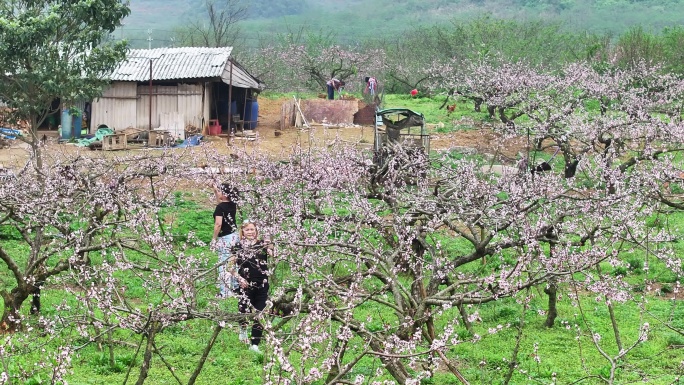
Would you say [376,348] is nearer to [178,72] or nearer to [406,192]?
[406,192]

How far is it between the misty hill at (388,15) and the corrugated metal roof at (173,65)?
5338cm

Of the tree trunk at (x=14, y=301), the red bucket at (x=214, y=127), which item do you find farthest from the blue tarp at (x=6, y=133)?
the tree trunk at (x=14, y=301)

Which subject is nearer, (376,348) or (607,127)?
(376,348)

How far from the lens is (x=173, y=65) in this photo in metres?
27.0

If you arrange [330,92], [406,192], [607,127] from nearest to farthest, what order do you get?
[406,192] < [607,127] < [330,92]

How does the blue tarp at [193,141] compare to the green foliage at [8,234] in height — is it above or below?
above

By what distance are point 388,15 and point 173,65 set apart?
240 feet

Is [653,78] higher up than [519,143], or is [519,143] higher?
[653,78]

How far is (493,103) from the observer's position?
2581 centimetres

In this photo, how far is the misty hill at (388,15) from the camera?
8644cm

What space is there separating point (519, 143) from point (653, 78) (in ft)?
24.8

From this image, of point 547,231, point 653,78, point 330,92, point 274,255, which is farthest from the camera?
point 330,92

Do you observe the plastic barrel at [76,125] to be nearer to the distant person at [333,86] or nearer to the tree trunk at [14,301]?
the distant person at [333,86]

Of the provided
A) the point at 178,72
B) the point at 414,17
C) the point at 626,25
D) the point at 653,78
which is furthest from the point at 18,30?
the point at 414,17
